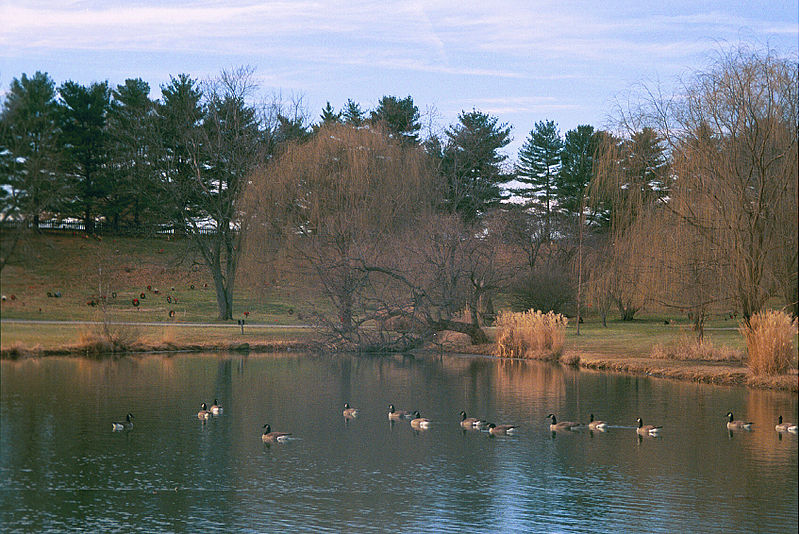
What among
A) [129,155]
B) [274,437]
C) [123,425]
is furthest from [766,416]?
[129,155]

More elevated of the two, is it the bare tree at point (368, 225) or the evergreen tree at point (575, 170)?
the evergreen tree at point (575, 170)

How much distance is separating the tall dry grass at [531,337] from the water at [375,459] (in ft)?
17.7

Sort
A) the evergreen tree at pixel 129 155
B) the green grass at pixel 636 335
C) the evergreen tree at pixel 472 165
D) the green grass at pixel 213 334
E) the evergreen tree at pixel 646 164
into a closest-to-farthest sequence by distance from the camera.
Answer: the evergreen tree at pixel 129 155, the evergreen tree at pixel 646 164, the green grass at pixel 213 334, the green grass at pixel 636 335, the evergreen tree at pixel 472 165

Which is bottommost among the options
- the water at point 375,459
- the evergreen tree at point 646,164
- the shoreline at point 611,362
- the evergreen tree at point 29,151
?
the water at point 375,459

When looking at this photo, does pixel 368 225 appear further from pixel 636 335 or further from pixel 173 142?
pixel 173 142

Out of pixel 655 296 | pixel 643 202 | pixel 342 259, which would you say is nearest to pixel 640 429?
pixel 655 296

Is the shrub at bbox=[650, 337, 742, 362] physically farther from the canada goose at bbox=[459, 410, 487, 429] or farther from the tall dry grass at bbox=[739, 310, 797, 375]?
the canada goose at bbox=[459, 410, 487, 429]

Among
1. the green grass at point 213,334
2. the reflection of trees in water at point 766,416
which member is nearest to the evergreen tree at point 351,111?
the green grass at point 213,334

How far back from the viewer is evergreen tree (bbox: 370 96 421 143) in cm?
4128

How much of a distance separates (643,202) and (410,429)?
11.3 meters

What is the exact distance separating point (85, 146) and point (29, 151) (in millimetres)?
856

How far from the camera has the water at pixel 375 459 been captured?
9.23 m

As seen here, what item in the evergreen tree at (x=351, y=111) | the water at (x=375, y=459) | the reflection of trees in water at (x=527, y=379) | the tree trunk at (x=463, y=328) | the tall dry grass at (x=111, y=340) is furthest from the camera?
the evergreen tree at (x=351, y=111)

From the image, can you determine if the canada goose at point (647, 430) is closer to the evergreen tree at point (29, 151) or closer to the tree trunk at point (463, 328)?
the evergreen tree at point (29, 151)
